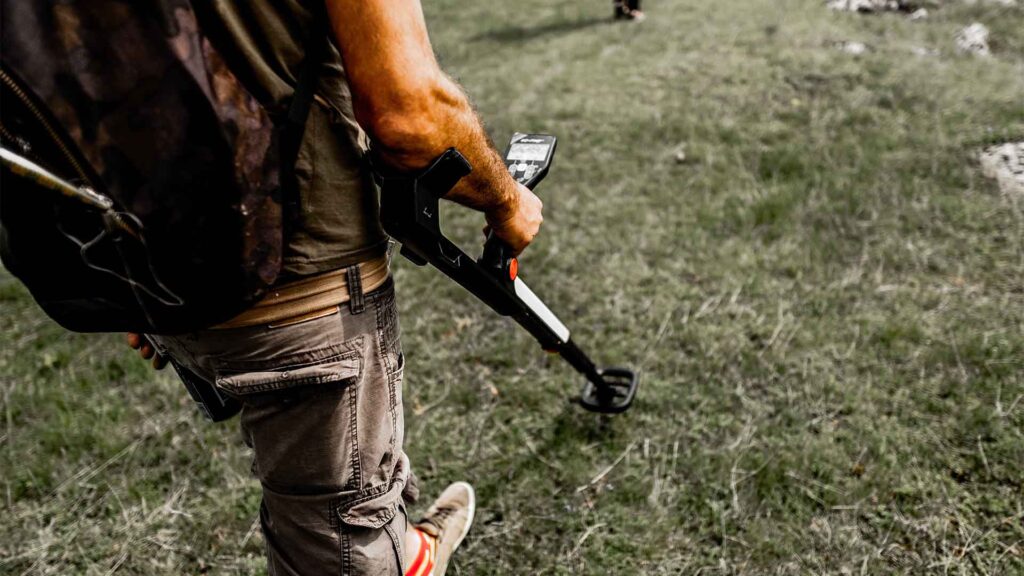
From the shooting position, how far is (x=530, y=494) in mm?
2645

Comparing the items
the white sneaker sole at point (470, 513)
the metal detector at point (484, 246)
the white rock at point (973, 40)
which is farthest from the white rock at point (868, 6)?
the white sneaker sole at point (470, 513)

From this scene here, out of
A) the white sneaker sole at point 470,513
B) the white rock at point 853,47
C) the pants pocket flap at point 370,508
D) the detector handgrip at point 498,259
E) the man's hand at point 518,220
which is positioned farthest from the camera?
the white rock at point 853,47

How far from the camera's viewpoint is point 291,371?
1.42 meters

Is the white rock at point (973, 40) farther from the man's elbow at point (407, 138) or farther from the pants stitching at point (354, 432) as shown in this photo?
the pants stitching at point (354, 432)

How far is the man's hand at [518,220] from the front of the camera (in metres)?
1.65

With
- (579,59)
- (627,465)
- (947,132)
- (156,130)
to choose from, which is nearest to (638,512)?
(627,465)

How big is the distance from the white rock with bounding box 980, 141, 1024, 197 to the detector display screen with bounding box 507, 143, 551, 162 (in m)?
3.45

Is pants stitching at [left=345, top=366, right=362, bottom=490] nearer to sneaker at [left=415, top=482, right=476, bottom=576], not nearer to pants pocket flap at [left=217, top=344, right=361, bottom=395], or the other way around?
pants pocket flap at [left=217, top=344, right=361, bottom=395]

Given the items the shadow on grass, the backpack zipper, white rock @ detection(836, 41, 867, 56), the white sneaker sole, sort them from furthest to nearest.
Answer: the shadow on grass
white rock @ detection(836, 41, 867, 56)
the white sneaker sole
the backpack zipper

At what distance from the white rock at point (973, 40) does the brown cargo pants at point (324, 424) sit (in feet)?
22.1

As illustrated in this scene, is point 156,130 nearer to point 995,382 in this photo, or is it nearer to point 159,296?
point 159,296

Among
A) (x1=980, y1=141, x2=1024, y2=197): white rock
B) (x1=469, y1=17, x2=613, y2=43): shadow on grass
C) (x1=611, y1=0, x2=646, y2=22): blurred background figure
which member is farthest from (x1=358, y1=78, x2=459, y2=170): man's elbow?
(x1=611, y1=0, x2=646, y2=22): blurred background figure

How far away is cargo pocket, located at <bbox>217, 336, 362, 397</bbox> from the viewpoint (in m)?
1.42

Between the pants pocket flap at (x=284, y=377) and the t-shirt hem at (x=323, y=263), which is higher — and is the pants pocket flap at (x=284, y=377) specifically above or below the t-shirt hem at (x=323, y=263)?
below
